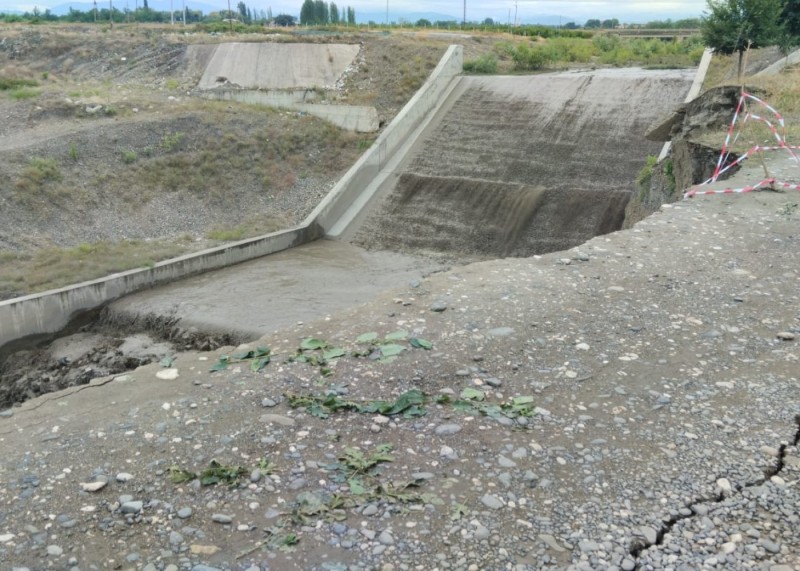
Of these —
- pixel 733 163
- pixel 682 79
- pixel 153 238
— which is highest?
pixel 682 79

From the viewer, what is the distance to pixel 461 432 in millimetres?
5449

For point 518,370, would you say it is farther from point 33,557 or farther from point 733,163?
point 733,163

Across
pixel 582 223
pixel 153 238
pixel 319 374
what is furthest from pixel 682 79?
pixel 319 374

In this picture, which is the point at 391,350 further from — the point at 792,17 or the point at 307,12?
the point at 307,12

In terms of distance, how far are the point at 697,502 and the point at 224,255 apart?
44.2ft

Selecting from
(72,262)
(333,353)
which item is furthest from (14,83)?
(333,353)

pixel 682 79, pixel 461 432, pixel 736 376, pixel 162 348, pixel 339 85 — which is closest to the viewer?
pixel 461 432

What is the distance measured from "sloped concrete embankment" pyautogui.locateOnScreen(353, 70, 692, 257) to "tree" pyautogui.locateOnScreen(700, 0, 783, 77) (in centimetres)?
213

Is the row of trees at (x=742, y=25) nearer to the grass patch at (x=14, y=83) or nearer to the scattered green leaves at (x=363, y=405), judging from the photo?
the scattered green leaves at (x=363, y=405)

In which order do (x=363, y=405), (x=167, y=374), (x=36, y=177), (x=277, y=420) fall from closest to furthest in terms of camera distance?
1. (x=277, y=420)
2. (x=363, y=405)
3. (x=167, y=374)
4. (x=36, y=177)

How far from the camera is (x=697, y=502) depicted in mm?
4566

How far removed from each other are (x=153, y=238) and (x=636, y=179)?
469 inches

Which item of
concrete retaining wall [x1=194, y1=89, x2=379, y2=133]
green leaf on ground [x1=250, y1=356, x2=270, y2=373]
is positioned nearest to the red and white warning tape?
green leaf on ground [x1=250, y1=356, x2=270, y2=373]

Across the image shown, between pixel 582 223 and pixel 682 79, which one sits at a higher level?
pixel 682 79
